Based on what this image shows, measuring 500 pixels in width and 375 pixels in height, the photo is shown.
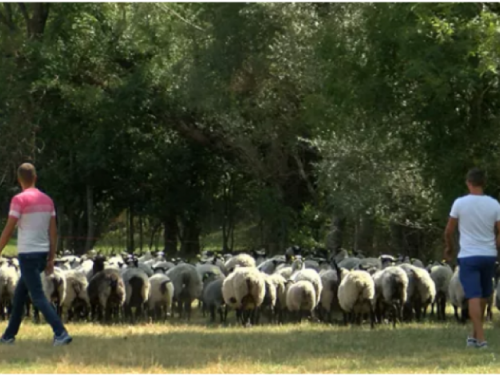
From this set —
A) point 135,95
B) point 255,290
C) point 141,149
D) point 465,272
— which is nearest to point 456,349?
point 465,272

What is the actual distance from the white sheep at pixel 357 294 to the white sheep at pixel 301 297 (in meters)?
0.57

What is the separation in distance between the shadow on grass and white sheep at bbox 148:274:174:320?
9.49ft

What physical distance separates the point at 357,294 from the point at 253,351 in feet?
15.0

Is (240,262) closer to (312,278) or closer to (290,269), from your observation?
(290,269)

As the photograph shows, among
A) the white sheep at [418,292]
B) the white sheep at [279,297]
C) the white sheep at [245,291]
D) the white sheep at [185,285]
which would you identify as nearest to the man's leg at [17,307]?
the white sheep at [245,291]

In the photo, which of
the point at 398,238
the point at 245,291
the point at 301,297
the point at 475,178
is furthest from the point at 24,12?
the point at 475,178

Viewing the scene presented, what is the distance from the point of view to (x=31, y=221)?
12234mm

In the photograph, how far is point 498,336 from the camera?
1403 centimetres

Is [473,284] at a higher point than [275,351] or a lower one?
higher

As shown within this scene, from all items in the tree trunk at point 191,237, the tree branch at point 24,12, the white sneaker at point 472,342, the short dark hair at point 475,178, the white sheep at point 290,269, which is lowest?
the white sneaker at point 472,342

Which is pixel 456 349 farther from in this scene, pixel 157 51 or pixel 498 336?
pixel 157 51

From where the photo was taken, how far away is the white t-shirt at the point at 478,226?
12.0 m

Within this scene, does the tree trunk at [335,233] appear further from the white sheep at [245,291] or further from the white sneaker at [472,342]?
the white sneaker at [472,342]

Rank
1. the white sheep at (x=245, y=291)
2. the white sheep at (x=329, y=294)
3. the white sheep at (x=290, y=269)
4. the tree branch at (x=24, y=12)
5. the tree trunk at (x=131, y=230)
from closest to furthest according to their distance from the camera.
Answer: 1. the white sheep at (x=245, y=291)
2. the white sheep at (x=329, y=294)
3. the white sheep at (x=290, y=269)
4. the tree branch at (x=24, y=12)
5. the tree trunk at (x=131, y=230)
